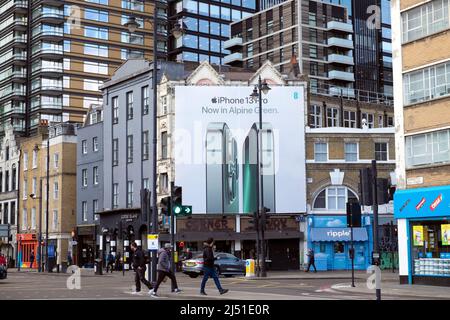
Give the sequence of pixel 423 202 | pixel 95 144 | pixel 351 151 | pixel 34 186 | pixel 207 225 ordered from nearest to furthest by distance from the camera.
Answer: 1. pixel 423 202
2. pixel 207 225
3. pixel 351 151
4. pixel 95 144
5. pixel 34 186

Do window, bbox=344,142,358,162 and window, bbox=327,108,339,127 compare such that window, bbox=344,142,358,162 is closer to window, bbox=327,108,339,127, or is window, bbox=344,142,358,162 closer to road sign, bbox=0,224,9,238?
window, bbox=327,108,339,127

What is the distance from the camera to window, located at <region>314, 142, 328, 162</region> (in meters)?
52.9

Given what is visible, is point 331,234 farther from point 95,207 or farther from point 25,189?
point 25,189

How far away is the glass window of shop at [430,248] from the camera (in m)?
28.3

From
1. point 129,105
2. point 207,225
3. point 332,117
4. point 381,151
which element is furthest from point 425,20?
point 332,117

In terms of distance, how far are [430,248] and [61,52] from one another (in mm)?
71394

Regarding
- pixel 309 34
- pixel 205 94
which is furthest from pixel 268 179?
pixel 309 34

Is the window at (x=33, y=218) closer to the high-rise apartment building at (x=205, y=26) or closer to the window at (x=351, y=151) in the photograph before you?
the window at (x=351, y=151)

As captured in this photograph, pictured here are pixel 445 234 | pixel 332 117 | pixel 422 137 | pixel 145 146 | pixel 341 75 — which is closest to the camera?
pixel 445 234

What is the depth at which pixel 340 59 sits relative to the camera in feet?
317

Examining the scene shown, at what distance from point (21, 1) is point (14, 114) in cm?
1476

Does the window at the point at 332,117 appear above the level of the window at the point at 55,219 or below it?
above

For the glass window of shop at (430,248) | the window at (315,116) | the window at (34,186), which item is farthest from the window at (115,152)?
the glass window of shop at (430,248)

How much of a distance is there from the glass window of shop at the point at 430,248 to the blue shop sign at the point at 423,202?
18.1 inches
